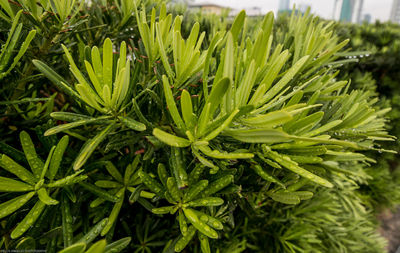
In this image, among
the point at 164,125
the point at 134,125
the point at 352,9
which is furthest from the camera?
the point at 352,9

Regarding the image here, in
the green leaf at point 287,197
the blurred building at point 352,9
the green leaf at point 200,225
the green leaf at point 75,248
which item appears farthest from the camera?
the blurred building at point 352,9

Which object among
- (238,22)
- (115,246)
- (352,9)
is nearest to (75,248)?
(115,246)

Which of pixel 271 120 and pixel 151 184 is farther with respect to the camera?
pixel 151 184

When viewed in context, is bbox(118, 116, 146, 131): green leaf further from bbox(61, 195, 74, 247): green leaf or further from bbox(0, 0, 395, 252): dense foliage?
bbox(61, 195, 74, 247): green leaf

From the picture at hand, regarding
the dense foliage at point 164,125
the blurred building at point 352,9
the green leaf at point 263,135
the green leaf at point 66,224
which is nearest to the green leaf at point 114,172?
the dense foliage at point 164,125

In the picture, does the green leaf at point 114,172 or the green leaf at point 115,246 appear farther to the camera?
the green leaf at point 114,172

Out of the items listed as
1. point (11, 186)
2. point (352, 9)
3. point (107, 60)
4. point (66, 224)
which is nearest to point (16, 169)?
point (11, 186)

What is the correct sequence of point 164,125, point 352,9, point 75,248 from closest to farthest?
point 75,248, point 164,125, point 352,9

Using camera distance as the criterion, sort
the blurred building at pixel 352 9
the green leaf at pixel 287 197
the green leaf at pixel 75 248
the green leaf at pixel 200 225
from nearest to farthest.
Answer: the green leaf at pixel 75 248 < the green leaf at pixel 200 225 < the green leaf at pixel 287 197 < the blurred building at pixel 352 9

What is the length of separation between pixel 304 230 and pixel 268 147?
29.2 inches

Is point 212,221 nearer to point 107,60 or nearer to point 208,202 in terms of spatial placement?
point 208,202

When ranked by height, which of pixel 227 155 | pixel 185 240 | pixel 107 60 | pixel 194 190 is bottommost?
pixel 185 240

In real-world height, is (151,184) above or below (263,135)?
below

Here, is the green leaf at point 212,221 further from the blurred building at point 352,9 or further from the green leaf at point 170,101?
the blurred building at point 352,9
